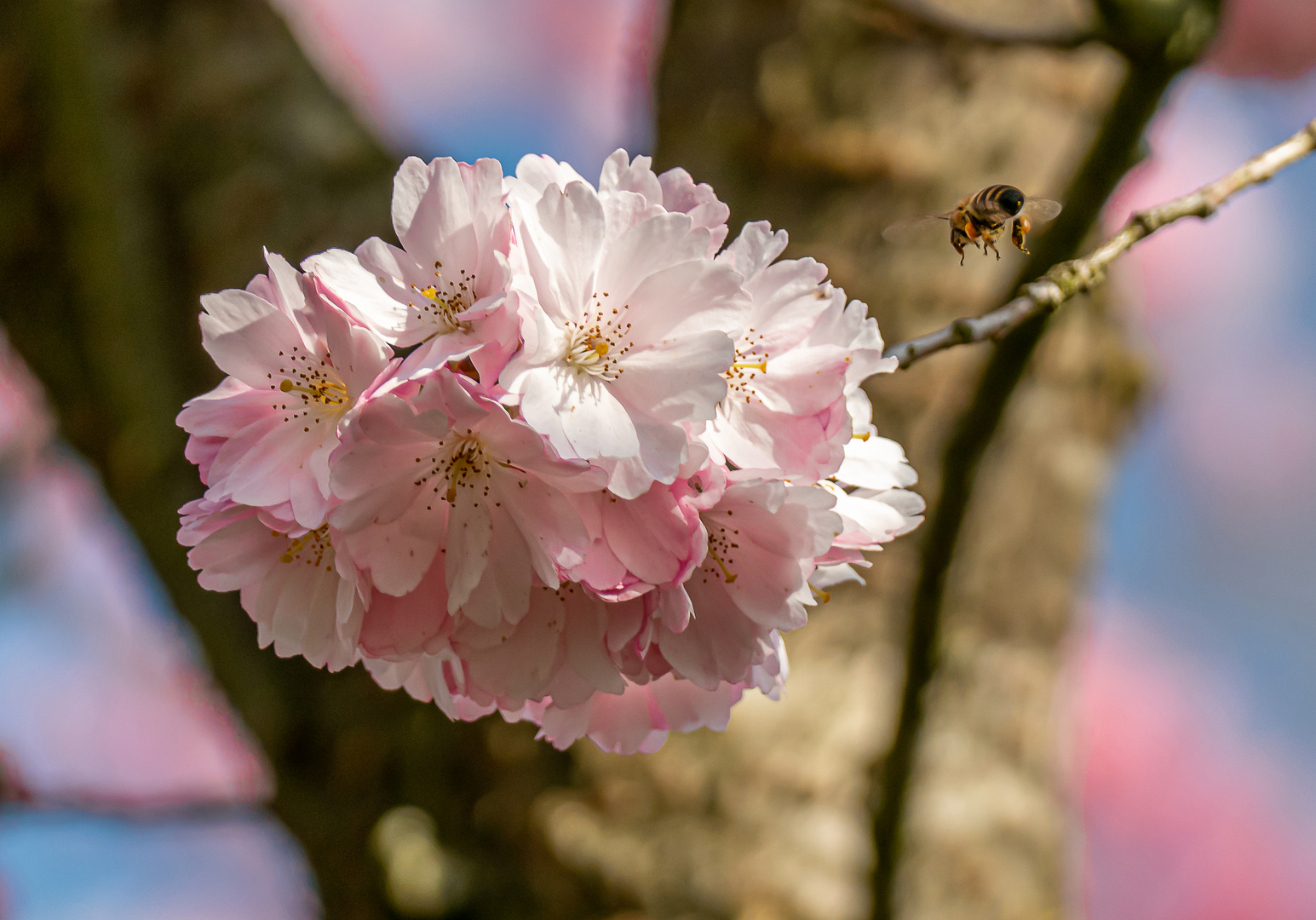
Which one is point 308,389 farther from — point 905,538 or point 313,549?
point 905,538

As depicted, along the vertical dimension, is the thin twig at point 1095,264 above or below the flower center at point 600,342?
above

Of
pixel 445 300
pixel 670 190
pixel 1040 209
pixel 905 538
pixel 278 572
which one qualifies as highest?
pixel 905 538

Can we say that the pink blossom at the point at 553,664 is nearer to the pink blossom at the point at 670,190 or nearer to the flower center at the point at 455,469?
the flower center at the point at 455,469

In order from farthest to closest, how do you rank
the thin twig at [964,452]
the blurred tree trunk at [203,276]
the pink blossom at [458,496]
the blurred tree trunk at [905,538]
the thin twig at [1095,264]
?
the blurred tree trunk at [203,276] → the blurred tree trunk at [905,538] → the thin twig at [964,452] → the thin twig at [1095,264] → the pink blossom at [458,496]

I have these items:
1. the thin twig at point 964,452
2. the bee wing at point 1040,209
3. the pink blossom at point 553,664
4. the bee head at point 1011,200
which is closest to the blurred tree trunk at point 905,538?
the thin twig at point 964,452

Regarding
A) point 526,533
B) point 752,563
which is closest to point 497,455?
point 526,533

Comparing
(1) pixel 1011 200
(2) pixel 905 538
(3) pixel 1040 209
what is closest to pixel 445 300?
(1) pixel 1011 200

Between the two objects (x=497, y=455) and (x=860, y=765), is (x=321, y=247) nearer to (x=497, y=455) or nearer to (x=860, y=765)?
(x=860, y=765)

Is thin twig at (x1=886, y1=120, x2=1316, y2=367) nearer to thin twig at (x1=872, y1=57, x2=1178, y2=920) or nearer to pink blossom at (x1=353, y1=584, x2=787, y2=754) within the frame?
thin twig at (x1=872, y1=57, x2=1178, y2=920)
